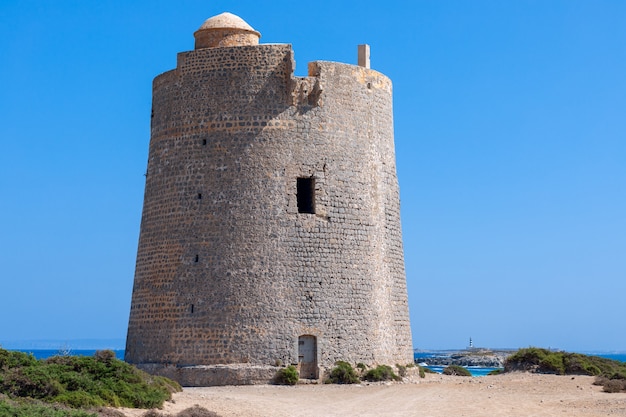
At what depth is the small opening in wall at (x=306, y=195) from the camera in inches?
981

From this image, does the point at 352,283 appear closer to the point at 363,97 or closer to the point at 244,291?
the point at 244,291

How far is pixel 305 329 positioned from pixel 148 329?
4104 mm

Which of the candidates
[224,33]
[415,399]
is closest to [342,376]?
[415,399]

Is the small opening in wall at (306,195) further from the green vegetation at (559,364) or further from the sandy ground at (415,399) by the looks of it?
the green vegetation at (559,364)

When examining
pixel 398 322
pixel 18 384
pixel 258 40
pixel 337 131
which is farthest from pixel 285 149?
pixel 18 384

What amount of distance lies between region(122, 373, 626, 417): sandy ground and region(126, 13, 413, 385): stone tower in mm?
1347

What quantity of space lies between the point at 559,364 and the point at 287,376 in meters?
9.25

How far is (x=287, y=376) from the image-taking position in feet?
76.9

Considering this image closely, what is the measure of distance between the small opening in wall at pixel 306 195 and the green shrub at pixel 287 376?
13.0 feet

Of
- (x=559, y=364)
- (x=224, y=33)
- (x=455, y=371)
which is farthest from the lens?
(x=455, y=371)

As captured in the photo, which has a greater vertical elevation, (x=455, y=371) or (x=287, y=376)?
(x=455, y=371)

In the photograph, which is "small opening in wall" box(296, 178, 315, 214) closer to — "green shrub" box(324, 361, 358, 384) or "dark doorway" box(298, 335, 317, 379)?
"dark doorway" box(298, 335, 317, 379)

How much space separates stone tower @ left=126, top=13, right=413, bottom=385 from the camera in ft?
78.8

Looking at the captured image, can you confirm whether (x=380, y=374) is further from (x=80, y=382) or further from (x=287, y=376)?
(x=80, y=382)
